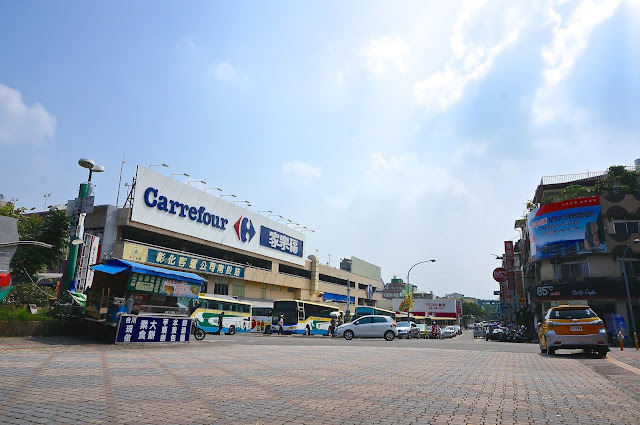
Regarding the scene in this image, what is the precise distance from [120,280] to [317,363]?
380 inches

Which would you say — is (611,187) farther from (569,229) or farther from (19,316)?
(19,316)

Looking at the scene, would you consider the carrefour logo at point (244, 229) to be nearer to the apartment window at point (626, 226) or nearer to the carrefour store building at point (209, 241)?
the carrefour store building at point (209, 241)

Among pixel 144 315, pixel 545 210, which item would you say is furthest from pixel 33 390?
pixel 545 210

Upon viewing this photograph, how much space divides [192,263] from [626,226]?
3953 cm

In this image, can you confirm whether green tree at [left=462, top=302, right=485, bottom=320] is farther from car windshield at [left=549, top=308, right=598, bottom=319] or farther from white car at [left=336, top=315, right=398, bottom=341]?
car windshield at [left=549, top=308, right=598, bottom=319]

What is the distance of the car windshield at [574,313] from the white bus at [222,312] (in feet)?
68.0

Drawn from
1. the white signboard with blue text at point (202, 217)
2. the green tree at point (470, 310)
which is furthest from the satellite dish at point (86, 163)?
the green tree at point (470, 310)

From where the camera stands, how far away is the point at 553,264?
39.9 metres

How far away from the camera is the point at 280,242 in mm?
57250

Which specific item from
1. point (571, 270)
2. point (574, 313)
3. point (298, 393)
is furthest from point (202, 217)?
point (298, 393)

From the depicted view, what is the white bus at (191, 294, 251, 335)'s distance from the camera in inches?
1156

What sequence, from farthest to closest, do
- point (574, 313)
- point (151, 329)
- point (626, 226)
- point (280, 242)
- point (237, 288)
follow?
point (280, 242) → point (237, 288) → point (626, 226) → point (151, 329) → point (574, 313)

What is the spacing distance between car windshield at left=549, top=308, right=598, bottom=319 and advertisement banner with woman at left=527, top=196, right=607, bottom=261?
26551 millimetres

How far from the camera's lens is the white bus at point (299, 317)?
34.1 m
